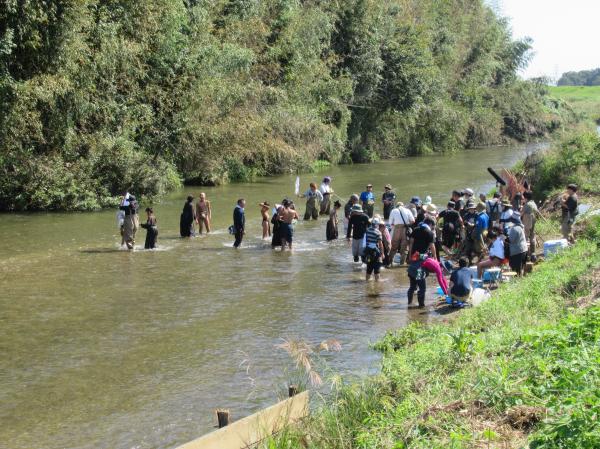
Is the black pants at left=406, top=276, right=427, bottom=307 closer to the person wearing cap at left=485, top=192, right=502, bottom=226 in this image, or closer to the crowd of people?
the crowd of people

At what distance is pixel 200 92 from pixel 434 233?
64.5 feet

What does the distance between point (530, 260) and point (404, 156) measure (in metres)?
46.2

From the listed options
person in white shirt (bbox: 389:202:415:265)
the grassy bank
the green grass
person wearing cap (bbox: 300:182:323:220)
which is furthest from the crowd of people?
the green grass

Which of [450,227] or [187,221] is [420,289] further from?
[187,221]

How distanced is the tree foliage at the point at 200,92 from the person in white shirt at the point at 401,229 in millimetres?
12805

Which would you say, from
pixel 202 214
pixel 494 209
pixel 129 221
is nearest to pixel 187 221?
pixel 202 214

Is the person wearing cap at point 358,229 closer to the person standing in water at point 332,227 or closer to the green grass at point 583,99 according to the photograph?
the person standing in water at point 332,227

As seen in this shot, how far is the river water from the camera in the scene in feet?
32.4

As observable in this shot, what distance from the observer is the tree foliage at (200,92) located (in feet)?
88.4

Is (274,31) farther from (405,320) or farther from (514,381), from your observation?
(514,381)

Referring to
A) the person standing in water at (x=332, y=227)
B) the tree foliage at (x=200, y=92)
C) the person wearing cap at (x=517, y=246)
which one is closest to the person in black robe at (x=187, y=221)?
the person standing in water at (x=332, y=227)

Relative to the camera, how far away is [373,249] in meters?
17.6

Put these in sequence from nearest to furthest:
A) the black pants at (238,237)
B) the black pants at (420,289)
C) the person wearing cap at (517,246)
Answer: the black pants at (420,289), the person wearing cap at (517,246), the black pants at (238,237)

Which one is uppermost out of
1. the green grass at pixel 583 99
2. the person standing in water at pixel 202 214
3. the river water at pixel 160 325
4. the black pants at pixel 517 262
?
the green grass at pixel 583 99
